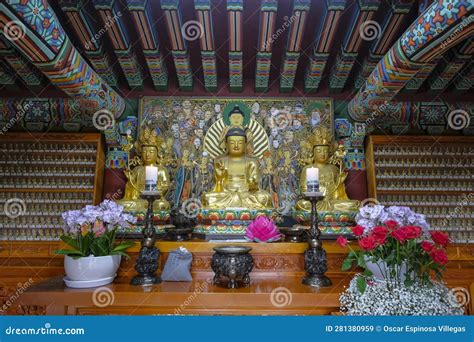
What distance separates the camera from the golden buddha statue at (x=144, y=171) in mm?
5089

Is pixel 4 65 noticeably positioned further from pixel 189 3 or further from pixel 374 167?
pixel 374 167

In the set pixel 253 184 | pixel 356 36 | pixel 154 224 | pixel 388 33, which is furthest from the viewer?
pixel 253 184

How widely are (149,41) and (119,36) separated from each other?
35 cm

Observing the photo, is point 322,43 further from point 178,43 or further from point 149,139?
point 149,139

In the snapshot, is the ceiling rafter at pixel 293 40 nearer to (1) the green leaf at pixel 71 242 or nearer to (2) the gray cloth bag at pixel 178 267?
(2) the gray cloth bag at pixel 178 267

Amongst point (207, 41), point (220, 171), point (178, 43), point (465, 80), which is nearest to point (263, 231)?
point (220, 171)

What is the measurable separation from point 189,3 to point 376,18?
2.19m

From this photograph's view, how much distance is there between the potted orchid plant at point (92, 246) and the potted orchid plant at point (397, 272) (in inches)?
78.3

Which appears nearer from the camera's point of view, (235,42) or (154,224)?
(235,42)

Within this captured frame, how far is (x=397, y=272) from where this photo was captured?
261cm

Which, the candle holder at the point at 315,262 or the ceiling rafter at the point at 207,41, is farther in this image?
the ceiling rafter at the point at 207,41

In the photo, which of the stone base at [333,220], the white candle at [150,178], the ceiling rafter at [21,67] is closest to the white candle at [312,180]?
the stone base at [333,220]

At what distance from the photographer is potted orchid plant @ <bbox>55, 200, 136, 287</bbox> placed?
3.01 meters

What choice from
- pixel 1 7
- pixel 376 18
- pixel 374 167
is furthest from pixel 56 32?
pixel 374 167
